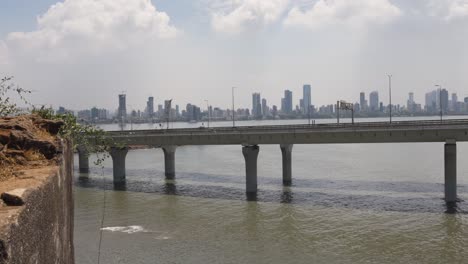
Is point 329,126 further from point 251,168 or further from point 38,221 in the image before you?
point 38,221

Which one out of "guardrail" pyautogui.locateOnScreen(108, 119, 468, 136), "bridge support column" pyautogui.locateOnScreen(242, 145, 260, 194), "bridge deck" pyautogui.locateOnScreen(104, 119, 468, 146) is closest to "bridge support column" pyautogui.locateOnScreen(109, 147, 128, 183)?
"bridge deck" pyautogui.locateOnScreen(104, 119, 468, 146)

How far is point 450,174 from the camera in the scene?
128 feet

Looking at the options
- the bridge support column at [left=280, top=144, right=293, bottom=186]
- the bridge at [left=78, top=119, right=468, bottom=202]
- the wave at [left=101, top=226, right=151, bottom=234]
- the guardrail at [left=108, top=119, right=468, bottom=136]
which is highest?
the guardrail at [left=108, top=119, right=468, bottom=136]

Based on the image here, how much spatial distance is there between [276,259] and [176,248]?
622 centimetres

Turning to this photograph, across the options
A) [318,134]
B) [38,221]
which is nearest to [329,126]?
[318,134]

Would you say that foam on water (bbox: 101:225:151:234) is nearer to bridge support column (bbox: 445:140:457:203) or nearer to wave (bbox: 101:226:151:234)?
wave (bbox: 101:226:151:234)

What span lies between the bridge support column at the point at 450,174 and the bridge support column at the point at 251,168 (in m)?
17.9

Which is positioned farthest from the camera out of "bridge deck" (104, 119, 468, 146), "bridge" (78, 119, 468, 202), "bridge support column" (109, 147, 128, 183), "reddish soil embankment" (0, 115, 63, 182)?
"bridge support column" (109, 147, 128, 183)

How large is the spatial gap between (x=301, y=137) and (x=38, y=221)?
42.5 m

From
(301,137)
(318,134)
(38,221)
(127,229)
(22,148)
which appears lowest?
(127,229)

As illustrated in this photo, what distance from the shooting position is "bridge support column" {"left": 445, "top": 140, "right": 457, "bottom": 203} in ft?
127

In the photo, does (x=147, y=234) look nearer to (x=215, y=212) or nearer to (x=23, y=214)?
(x=215, y=212)

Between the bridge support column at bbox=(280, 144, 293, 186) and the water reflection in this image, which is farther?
the bridge support column at bbox=(280, 144, 293, 186)

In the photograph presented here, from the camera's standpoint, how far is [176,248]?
2653cm
